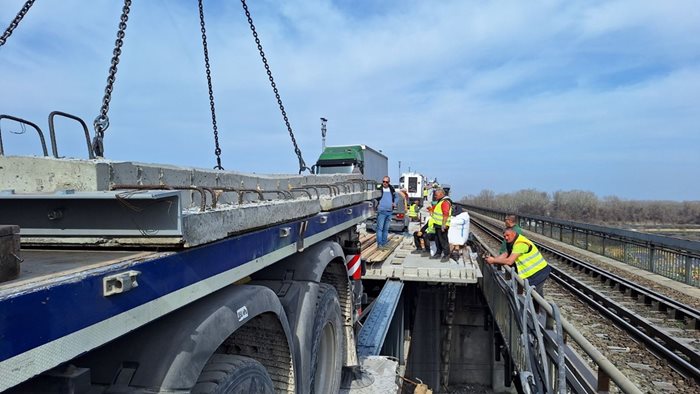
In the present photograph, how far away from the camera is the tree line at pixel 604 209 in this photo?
4089 centimetres

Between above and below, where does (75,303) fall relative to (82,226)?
below

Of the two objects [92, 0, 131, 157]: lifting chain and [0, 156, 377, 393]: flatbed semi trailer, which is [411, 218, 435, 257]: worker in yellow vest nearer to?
[0, 156, 377, 393]: flatbed semi trailer

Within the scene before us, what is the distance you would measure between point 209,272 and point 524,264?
6100 millimetres

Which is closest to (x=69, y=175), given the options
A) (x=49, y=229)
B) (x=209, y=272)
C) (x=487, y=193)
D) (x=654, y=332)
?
(x=49, y=229)

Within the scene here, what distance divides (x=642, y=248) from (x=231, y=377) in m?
15.0

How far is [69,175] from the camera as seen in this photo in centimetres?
203

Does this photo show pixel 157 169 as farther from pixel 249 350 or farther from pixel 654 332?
pixel 654 332

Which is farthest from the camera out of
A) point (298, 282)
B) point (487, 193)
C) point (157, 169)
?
point (487, 193)

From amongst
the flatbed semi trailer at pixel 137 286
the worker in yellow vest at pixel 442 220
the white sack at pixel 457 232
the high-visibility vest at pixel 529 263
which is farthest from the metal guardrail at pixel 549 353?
the white sack at pixel 457 232

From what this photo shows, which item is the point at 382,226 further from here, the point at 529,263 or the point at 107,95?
the point at 107,95

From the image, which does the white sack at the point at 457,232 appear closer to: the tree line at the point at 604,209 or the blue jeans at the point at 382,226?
the blue jeans at the point at 382,226

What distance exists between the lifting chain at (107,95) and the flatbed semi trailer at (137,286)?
81 cm

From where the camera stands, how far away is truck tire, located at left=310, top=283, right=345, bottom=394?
370 cm

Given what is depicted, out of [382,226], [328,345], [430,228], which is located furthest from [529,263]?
[382,226]
